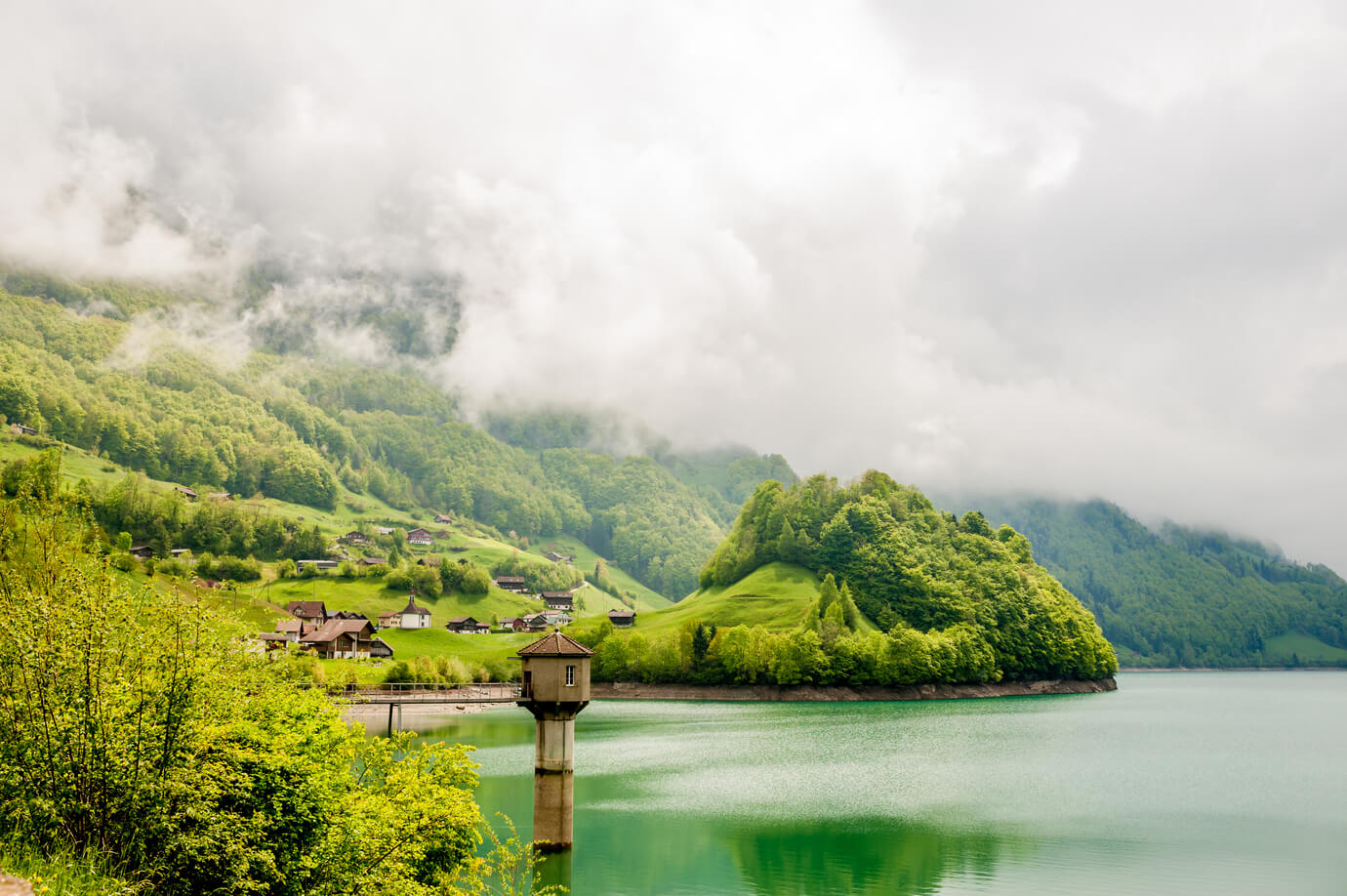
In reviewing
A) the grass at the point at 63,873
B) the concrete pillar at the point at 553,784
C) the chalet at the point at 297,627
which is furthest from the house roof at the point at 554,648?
the chalet at the point at 297,627

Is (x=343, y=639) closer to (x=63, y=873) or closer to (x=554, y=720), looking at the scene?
(x=554, y=720)

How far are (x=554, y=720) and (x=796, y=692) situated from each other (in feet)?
362

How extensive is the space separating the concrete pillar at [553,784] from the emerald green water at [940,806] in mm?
2098

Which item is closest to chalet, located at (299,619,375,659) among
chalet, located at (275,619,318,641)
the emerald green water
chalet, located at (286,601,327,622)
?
chalet, located at (275,619,318,641)

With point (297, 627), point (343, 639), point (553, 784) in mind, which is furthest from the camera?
point (297, 627)

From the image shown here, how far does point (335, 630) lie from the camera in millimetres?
171000

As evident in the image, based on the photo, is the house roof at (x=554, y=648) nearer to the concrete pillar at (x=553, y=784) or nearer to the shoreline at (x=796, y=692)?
the concrete pillar at (x=553, y=784)

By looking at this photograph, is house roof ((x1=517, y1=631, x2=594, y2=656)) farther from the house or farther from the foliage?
the house

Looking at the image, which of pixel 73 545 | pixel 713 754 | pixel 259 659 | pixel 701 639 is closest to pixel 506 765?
pixel 713 754

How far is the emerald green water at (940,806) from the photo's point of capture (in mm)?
42562

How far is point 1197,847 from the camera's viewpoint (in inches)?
1870

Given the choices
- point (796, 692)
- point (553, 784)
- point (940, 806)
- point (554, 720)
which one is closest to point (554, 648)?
point (554, 720)

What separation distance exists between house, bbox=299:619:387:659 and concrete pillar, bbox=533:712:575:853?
122 m

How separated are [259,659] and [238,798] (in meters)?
16.1
